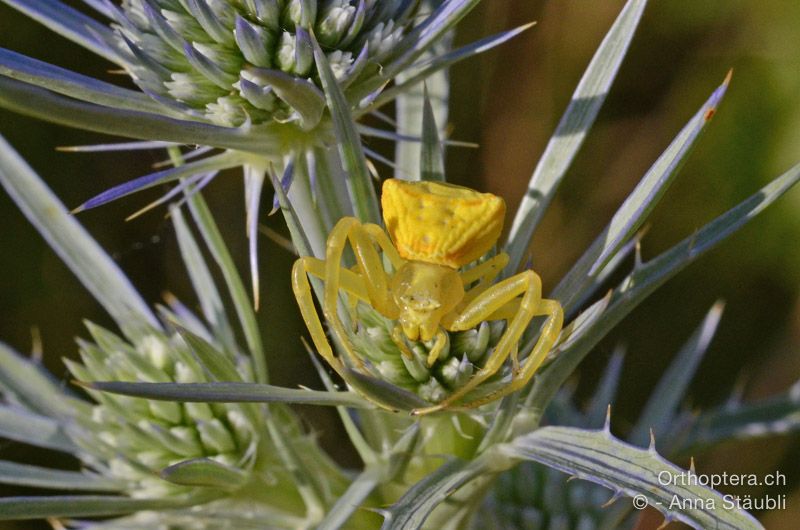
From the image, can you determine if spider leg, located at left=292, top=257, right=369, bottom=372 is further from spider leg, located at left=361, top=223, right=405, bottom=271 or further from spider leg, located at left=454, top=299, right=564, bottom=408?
spider leg, located at left=454, top=299, right=564, bottom=408

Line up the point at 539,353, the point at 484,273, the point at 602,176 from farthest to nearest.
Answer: the point at 602,176 → the point at 484,273 → the point at 539,353

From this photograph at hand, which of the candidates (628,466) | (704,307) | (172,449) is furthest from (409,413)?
(704,307)

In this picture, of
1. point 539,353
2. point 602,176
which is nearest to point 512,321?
point 539,353

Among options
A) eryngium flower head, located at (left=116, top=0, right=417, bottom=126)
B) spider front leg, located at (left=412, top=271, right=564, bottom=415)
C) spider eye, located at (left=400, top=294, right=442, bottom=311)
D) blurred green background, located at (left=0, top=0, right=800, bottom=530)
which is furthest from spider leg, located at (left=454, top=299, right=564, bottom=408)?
blurred green background, located at (left=0, top=0, right=800, bottom=530)

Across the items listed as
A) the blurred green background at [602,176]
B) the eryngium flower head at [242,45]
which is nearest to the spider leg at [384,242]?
the eryngium flower head at [242,45]

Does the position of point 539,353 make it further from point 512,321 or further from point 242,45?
point 242,45

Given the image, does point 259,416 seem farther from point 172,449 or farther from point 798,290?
point 798,290
